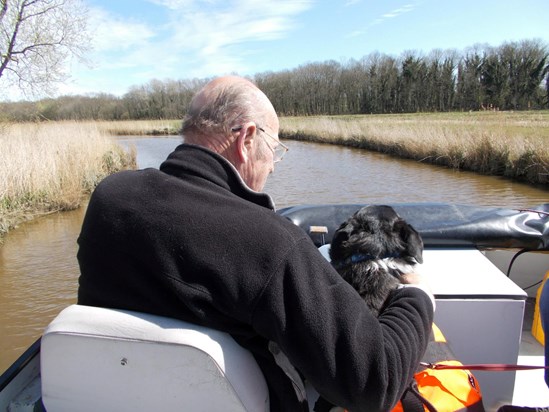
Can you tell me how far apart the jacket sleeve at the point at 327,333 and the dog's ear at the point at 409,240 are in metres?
0.65

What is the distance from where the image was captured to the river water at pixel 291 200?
4.59m

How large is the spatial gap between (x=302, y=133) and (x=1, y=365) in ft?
90.8

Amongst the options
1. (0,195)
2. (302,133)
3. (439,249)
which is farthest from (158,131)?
(439,249)

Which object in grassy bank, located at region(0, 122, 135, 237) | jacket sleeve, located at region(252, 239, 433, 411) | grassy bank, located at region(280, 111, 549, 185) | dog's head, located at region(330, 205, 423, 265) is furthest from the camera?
grassy bank, located at region(280, 111, 549, 185)

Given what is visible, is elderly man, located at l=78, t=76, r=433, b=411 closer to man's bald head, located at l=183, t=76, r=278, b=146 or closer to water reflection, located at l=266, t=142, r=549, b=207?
man's bald head, located at l=183, t=76, r=278, b=146

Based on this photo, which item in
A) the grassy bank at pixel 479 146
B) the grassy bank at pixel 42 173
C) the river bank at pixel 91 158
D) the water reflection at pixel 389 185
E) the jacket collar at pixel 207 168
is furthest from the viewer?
the grassy bank at pixel 479 146

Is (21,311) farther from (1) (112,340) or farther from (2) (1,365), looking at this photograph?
(1) (112,340)

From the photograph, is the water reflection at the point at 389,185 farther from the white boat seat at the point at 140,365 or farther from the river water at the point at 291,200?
the white boat seat at the point at 140,365

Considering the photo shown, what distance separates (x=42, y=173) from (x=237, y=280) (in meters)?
8.91

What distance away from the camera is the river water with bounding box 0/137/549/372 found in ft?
15.1

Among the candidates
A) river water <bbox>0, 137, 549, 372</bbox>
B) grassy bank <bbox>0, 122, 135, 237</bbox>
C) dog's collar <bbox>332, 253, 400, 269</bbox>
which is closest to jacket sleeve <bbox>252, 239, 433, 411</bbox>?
dog's collar <bbox>332, 253, 400, 269</bbox>

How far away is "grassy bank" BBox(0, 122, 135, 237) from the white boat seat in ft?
23.8

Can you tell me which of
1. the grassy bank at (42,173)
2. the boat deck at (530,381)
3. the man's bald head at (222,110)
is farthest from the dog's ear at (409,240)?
the grassy bank at (42,173)

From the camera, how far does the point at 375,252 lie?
5.39 feet
